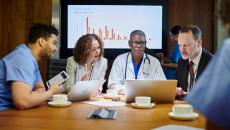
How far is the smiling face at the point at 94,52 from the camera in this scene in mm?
3326

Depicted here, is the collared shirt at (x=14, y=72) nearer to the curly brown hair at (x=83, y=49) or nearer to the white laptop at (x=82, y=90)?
the white laptop at (x=82, y=90)

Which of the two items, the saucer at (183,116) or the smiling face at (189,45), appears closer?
the saucer at (183,116)

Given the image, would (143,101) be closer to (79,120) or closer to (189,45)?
(79,120)

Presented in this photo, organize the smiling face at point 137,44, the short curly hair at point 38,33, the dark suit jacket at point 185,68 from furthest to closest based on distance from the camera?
1. the smiling face at point 137,44
2. the dark suit jacket at point 185,68
3. the short curly hair at point 38,33

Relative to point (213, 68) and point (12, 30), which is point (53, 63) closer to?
point (12, 30)

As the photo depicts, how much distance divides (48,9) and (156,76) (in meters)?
1.65

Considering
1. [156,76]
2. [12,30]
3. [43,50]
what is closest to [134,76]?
[156,76]

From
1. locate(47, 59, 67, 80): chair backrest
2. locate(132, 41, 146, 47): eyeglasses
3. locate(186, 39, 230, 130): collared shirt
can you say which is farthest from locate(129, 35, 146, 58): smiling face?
locate(186, 39, 230, 130): collared shirt

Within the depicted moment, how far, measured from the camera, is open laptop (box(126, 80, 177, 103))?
2186 millimetres

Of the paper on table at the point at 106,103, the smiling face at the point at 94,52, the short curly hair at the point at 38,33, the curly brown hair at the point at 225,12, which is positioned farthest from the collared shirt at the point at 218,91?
the smiling face at the point at 94,52

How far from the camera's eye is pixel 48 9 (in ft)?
13.6

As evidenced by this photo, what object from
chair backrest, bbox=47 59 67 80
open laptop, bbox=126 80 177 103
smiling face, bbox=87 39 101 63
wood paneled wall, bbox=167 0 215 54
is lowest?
open laptop, bbox=126 80 177 103

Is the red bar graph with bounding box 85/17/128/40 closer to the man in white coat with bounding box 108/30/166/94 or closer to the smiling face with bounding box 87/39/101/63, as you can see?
the man in white coat with bounding box 108/30/166/94

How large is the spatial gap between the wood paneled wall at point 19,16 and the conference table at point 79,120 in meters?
2.31
